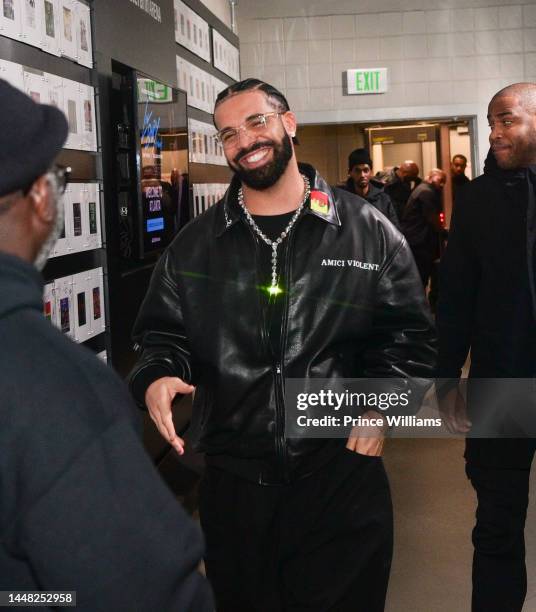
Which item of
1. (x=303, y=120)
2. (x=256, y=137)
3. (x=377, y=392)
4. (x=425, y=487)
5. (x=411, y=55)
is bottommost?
(x=425, y=487)

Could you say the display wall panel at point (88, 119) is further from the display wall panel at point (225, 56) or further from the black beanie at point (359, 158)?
the display wall panel at point (225, 56)

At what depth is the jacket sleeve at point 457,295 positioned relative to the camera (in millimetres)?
2656

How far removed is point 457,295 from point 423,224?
6.30m

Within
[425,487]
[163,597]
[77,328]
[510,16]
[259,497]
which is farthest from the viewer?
[510,16]

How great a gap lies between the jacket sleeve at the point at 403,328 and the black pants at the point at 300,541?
22 cm

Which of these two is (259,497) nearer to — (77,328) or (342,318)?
(342,318)

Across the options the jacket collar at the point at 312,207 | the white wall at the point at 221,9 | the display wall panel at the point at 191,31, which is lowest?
the jacket collar at the point at 312,207

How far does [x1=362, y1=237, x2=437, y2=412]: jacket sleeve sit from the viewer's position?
2.19 meters

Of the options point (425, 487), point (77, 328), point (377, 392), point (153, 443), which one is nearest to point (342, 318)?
point (377, 392)

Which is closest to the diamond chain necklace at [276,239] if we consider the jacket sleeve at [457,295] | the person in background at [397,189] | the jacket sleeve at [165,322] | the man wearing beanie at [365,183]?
the jacket sleeve at [165,322]

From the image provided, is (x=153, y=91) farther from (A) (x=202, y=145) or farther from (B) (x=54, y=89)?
(A) (x=202, y=145)

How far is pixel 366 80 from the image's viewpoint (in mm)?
8742

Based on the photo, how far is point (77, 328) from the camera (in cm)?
369

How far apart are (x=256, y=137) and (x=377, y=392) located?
2.25 feet
